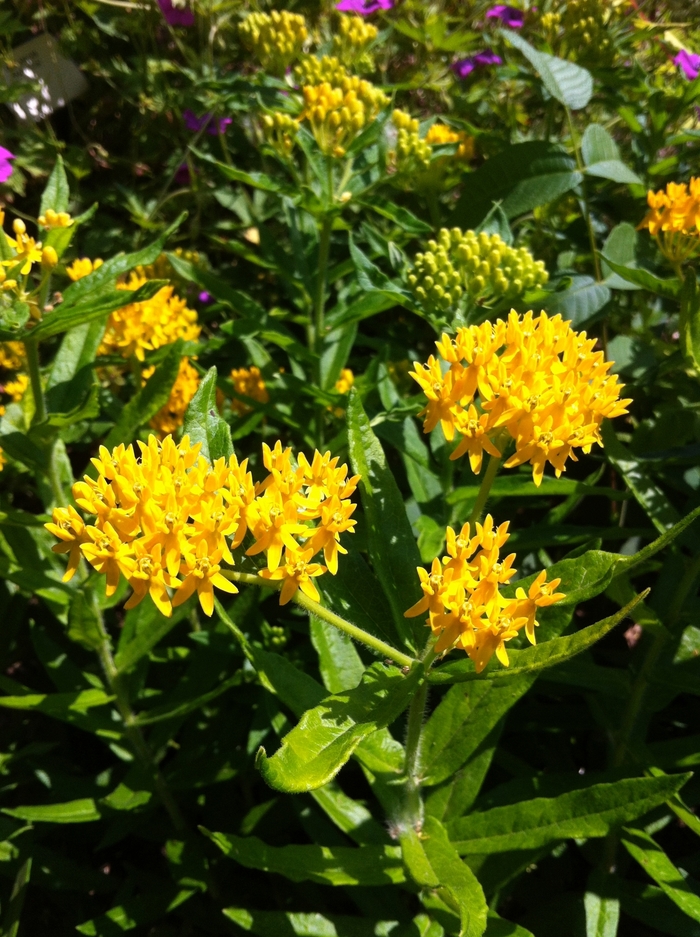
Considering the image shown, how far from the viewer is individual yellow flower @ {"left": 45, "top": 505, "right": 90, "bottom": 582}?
4.74 feet

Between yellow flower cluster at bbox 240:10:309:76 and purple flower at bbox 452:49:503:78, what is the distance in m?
1.23

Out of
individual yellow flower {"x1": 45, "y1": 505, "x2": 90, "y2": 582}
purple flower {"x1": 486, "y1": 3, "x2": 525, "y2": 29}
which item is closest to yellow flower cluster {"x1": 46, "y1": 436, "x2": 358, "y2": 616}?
individual yellow flower {"x1": 45, "y1": 505, "x2": 90, "y2": 582}

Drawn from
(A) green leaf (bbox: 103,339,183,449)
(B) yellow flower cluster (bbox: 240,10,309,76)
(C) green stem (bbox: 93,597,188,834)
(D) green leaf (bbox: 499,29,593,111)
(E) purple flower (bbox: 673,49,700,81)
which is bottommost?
(C) green stem (bbox: 93,597,188,834)

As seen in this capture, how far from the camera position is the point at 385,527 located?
1717mm

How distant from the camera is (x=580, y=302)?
2.49 meters

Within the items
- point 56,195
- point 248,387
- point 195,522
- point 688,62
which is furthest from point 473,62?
point 195,522

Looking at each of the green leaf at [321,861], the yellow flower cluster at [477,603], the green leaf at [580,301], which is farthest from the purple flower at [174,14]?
the green leaf at [321,861]

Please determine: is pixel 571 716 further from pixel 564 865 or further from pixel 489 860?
pixel 489 860

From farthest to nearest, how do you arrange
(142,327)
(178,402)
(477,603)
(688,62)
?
(688,62), (178,402), (142,327), (477,603)

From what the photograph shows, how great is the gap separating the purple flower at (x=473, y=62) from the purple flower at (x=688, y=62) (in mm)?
993

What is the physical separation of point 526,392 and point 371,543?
0.48 meters

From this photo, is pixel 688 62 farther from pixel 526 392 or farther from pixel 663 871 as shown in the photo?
pixel 663 871

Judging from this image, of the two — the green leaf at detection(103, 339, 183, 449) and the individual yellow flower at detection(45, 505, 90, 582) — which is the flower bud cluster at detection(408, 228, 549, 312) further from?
the individual yellow flower at detection(45, 505, 90, 582)

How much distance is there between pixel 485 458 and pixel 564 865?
1359mm
